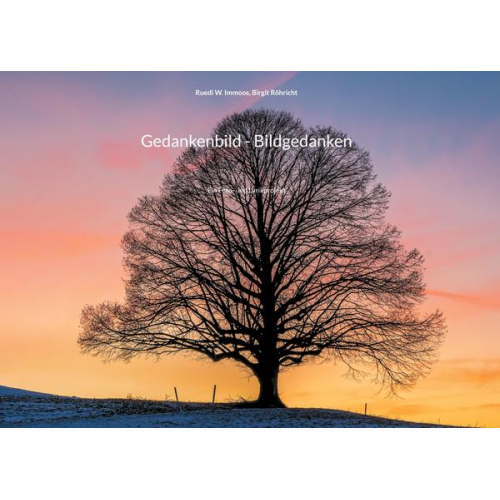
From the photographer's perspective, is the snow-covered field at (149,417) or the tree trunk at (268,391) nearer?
the snow-covered field at (149,417)

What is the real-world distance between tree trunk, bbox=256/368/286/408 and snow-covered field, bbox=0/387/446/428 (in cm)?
130

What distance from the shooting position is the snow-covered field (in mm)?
16156

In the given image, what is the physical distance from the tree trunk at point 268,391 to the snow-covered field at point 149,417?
130cm

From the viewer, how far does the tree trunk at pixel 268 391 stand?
24.0 metres

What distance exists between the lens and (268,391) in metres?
24.0

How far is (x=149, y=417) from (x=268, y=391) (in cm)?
719

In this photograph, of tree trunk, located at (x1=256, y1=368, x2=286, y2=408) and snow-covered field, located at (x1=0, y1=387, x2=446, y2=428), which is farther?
tree trunk, located at (x1=256, y1=368, x2=286, y2=408)

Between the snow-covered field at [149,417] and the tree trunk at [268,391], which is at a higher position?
the tree trunk at [268,391]

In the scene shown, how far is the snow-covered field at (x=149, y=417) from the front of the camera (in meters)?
16.2

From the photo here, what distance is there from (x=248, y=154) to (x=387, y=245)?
6.41 metres
